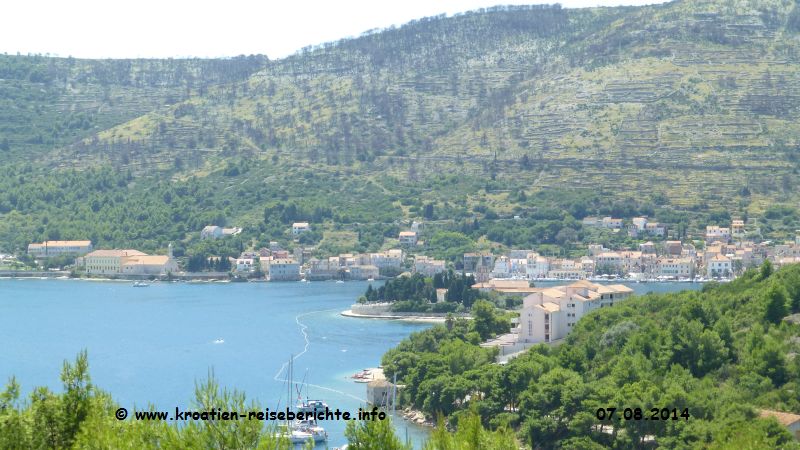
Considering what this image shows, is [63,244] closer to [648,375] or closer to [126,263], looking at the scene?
[126,263]

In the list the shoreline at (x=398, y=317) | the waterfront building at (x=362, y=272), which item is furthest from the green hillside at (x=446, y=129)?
the shoreline at (x=398, y=317)

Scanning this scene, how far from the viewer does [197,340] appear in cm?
4878

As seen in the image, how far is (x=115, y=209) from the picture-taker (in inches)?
3625

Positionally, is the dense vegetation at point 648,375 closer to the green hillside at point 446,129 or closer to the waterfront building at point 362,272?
the waterfront building at point 362,272

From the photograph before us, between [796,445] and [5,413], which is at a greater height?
[5,413]

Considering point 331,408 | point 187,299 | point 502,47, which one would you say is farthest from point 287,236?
point 331,408

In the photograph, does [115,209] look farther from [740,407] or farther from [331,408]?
[740,407]

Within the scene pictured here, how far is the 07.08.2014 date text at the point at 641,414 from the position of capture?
25.5 meters

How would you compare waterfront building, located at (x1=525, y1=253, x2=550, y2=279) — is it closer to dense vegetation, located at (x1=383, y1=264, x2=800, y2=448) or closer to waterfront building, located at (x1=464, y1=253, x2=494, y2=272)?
waterfront building, located at (x1=464, y1=253, x2=494, y2=272)

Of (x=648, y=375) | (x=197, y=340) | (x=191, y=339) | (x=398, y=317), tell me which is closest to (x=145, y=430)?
(x=648, y=375)

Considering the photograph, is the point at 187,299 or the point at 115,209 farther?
the point at 115,209

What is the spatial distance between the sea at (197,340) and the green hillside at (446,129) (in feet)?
47.5

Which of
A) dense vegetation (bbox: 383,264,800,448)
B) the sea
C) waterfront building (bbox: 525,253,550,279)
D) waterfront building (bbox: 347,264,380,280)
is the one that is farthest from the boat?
waterfront building (bbox: 347,264,380,280)

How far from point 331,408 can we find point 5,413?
57.1 feet
